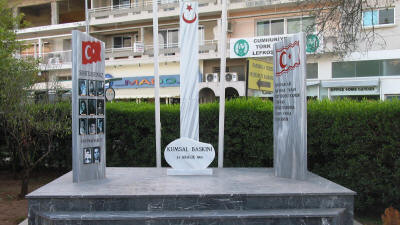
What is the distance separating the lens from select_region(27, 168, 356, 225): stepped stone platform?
4.79m

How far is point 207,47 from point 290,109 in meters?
19.4

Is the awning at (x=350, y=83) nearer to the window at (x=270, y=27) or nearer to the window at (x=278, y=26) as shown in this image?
the window at (x=278, y=26)

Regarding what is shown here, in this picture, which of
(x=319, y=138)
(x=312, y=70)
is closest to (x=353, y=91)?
(x=312, y=70)

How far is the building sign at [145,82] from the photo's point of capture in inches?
1036

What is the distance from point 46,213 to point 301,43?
4536mm

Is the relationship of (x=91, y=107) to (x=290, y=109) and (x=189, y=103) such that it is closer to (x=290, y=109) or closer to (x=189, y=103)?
(x=189, y=103)

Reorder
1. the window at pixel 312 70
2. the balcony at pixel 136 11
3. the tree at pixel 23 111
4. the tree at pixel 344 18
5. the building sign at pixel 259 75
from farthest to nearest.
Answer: the balcony at pixel 136 11, the window at pixel 312 70, the building sign at pixel 259 75, the tree at pixel 344 18, the tree at pixel 23 111

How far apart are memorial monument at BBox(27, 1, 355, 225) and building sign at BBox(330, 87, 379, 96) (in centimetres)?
1702

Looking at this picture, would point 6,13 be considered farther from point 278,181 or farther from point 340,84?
point 340,84

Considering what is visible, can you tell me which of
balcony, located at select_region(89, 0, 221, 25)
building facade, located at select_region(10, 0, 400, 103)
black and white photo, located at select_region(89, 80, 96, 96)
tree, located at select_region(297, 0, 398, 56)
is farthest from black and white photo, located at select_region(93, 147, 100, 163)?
balcony, located at select_region(89, 0, 221, 25)

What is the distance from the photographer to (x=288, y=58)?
6441 millimetres

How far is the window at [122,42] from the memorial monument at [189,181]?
23.2 meters

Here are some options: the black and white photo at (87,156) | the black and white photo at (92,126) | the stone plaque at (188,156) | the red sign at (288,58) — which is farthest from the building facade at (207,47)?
the black and white photo at (87,156)

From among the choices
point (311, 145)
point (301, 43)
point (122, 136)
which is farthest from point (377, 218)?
point (122, 136)
